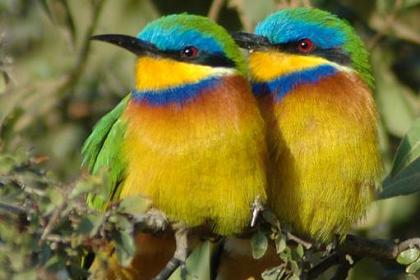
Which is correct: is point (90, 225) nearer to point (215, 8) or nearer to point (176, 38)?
point (176, 38)

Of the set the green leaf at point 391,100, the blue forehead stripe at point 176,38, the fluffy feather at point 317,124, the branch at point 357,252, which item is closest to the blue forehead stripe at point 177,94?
the blue forehead stripe at point 176,38

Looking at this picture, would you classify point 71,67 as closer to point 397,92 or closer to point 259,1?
point 259,1

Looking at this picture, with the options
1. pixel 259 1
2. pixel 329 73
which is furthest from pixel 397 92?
pixel 329 73

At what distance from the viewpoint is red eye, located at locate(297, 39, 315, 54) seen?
3662mm

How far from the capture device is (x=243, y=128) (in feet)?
10.6

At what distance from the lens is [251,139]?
3.24m

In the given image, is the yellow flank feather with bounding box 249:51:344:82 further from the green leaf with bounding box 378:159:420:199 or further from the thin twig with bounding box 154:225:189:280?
the thin twig with bounding box 154:225:189:280

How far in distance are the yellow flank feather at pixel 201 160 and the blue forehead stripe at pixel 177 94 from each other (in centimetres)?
2

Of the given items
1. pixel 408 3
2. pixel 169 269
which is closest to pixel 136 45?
pixel 169 269

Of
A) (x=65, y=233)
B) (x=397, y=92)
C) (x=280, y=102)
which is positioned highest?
(x=65, y=233)

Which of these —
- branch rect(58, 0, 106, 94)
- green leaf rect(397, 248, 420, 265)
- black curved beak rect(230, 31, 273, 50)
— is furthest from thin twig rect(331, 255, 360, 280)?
branch rect(58, 0, 106, 94)

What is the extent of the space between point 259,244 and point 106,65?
6.30ft

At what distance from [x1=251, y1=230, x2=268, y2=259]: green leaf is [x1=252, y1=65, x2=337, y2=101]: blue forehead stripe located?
24.2 inches

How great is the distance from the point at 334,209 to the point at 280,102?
35 cm
